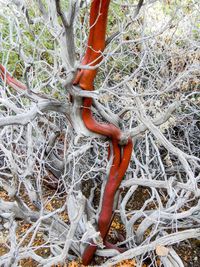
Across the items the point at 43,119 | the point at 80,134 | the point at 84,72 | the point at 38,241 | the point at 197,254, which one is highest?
the point at 43,119

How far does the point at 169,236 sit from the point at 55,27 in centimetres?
125

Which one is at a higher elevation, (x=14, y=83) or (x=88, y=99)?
(x=14, y=83)

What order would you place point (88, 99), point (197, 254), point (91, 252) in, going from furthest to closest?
1. point (197, 254)
2. point (91, 252)
3. point (88, 99)

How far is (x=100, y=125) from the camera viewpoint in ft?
6.46

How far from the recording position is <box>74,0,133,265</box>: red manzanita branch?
5.26 ft

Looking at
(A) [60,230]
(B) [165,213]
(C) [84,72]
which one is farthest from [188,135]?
(C) [84,72]

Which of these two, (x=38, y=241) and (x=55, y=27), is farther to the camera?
(x=38, y=241)

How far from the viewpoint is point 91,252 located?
2348 mm

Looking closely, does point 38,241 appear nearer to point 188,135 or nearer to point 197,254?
point 197,254

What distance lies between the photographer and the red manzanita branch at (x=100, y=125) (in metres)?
1.60

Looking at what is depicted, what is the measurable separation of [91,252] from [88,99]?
99cm

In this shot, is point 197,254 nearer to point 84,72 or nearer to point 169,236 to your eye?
point 169,236

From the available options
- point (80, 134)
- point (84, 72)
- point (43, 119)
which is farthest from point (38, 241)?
point (84, 72)

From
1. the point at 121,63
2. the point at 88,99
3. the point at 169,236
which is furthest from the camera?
the point at 121,63
